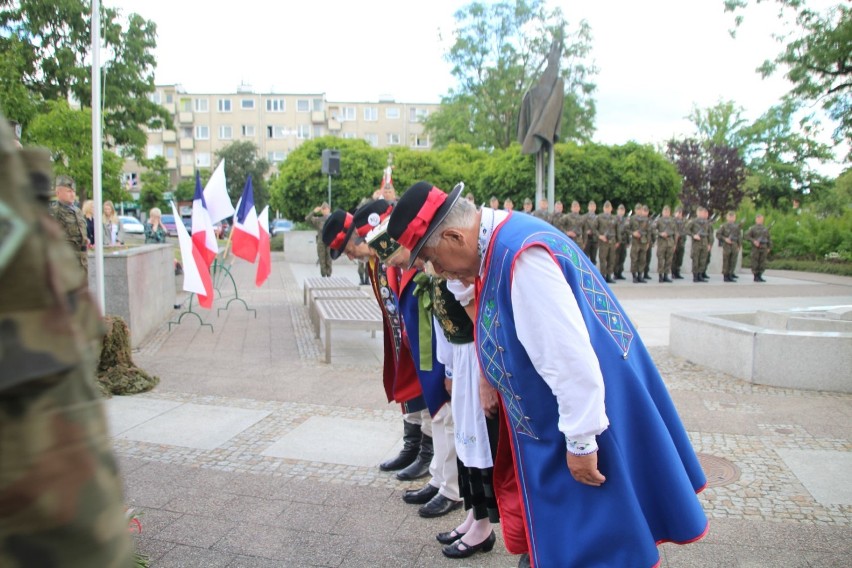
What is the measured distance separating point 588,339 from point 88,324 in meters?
1.67

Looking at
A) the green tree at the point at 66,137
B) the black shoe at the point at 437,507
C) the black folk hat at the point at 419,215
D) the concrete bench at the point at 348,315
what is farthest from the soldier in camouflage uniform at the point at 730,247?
the black folk hat at the point at 419,215

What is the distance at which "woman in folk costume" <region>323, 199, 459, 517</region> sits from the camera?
13.5 ft

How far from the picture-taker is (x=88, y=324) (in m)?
0.98

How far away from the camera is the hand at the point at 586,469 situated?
7.70 ft

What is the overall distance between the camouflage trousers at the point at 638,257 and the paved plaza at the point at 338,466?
37.1 ft

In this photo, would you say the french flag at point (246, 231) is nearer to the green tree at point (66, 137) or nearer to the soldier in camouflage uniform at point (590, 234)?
the green tree at point (66, 137)

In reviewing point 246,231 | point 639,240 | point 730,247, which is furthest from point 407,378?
point 730,247

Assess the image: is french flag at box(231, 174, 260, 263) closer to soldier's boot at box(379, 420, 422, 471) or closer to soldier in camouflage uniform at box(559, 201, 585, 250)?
soldier's boot at box(379, 420, 422, 471)

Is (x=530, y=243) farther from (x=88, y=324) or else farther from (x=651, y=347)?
(x=651, y=347)

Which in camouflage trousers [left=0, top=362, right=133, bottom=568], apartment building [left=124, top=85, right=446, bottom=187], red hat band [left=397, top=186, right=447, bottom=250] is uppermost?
apartment building [left=124, top=85, right=446, bottom=187]

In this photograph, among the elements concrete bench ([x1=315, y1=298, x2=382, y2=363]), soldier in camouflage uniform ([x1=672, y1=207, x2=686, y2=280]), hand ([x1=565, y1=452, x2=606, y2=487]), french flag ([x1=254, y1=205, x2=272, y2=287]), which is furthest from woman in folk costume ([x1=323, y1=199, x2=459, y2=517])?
soldier in camouflage uniform ([x1=672, y1=207, x2=686, y2=280])

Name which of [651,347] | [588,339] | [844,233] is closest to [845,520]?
[588,339]

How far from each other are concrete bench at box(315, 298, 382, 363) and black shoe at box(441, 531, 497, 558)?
426 cm

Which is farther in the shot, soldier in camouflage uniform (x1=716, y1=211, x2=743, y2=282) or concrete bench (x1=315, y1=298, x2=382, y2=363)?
soldier in camouflage uniform (x1=716, y1=211, x2=743, y2=282)
